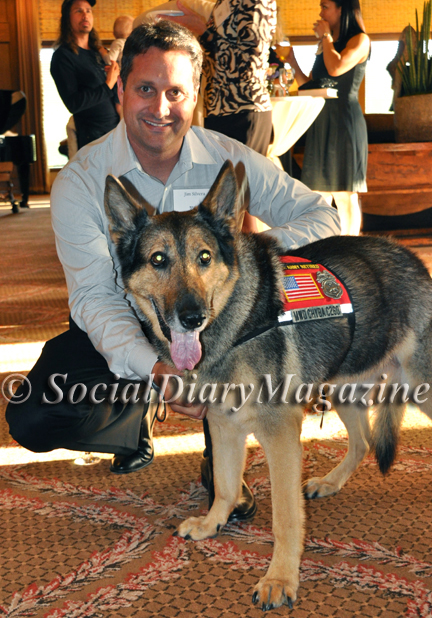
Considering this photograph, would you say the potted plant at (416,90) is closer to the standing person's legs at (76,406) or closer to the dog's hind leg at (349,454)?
the dog's hind leg at (349,454)

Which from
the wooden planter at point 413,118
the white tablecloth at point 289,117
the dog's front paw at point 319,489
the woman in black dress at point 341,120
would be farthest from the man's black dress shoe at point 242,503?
the wooden planter at point 413,118

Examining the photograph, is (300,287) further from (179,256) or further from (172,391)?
(172,391)

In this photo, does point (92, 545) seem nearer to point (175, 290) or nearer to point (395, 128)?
point (175, 290)

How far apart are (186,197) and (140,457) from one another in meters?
1.07

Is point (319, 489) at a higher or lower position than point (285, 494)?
lower

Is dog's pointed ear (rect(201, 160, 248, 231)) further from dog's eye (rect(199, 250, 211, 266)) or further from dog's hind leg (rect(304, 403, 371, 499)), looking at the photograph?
dog's hind leg (rect(304, 403, 371, 499))

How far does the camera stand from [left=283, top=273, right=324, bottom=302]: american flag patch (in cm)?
184

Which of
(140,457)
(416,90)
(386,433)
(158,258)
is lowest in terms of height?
(140,457)

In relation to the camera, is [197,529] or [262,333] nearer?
[262,333]

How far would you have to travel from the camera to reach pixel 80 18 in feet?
15.8

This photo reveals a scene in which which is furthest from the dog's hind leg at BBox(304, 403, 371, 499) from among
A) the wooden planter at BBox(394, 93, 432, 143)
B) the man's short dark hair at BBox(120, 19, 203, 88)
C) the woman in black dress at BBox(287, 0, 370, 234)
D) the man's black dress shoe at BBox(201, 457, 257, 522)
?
the wooden planter at BBox(394, 93, 432, 143)

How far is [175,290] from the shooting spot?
1.72m

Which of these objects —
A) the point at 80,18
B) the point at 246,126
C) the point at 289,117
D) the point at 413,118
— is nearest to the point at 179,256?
the point at 246,126

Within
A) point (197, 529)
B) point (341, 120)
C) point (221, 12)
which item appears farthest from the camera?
point (341, 120)
